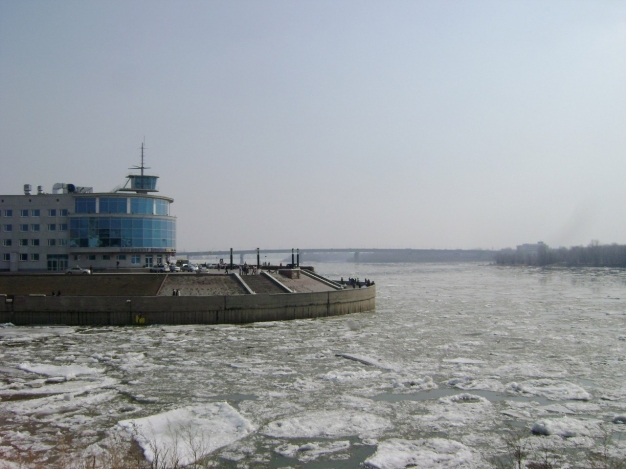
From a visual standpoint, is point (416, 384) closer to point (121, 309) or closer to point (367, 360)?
point (367, 360)

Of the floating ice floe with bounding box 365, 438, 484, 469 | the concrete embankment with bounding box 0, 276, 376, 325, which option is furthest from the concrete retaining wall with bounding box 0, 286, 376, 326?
the floating ice floe with bounding box 365, 438, 484, 469

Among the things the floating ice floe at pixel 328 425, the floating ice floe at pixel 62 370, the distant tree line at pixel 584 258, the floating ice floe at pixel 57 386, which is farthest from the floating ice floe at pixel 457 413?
the distant tree line at pixel 584 258

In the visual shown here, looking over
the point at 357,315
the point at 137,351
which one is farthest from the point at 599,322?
the point at 137,351

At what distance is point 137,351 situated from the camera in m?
28.8

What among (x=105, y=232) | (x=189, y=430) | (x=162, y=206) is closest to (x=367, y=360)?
(x=189, y=430)

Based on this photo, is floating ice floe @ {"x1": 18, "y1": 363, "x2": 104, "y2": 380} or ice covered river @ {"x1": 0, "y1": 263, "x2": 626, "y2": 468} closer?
ice covered river @ {"x1": 0, "y1": 263, "x2": 626, "y2": 468}

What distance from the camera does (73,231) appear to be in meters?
58.5

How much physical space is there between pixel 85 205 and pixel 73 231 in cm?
284

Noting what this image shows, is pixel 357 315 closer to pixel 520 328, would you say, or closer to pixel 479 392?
pixel 520 328

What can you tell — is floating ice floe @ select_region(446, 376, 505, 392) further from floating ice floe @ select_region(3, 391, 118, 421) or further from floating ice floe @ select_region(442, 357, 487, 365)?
floating ice floe @ select_region(3, 391, 118, 421)

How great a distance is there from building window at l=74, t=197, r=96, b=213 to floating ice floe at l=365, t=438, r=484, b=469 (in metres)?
50.3

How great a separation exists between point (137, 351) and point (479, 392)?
16558 millimetres

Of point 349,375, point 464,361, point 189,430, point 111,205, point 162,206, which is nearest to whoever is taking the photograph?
point 189,430

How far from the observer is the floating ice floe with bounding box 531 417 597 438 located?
15977 mm
